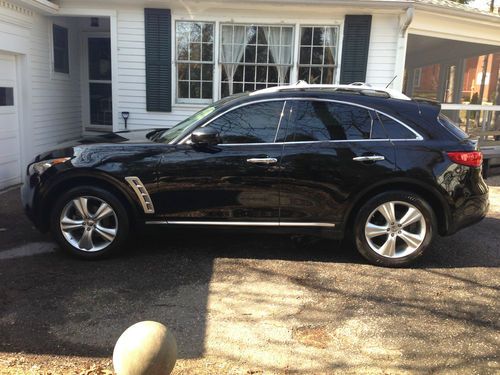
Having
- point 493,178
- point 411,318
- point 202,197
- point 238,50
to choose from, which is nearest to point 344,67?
point 238,50

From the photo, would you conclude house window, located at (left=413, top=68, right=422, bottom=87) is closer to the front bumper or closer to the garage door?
the garage door

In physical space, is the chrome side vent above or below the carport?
below

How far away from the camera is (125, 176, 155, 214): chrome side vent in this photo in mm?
4625

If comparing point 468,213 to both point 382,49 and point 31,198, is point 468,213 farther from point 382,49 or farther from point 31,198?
point 382,49

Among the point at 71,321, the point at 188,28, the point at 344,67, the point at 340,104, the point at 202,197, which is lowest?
the point at 71,321

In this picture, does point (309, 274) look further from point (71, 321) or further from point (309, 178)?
point (71, 321)

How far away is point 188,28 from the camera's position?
910cm

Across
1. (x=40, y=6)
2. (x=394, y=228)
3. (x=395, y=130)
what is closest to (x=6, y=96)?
(x=40, y=6)

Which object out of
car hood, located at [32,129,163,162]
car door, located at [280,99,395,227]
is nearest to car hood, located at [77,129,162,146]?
car hood, located at [32,129,163,162]

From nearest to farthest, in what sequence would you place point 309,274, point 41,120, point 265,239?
point 309,274, point 265,239, point 41,120

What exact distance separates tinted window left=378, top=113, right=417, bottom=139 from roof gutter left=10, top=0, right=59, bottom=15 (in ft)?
20.6

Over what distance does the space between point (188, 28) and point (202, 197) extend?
5.46m

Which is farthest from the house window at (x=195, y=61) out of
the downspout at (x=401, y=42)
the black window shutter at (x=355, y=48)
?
the downspout at (x=401, y=42)

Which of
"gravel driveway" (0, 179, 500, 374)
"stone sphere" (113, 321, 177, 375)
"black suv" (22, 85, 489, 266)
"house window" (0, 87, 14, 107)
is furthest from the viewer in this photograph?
"house window" (0, 87, 14, 107)
